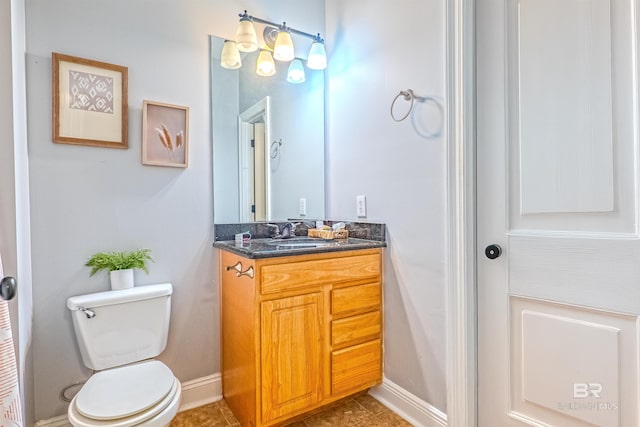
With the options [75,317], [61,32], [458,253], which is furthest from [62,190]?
[458,253]

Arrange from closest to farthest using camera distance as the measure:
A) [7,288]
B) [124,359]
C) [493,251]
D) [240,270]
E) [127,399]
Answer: [7,288], [127,399], [493,251], [124,359], [240,270]

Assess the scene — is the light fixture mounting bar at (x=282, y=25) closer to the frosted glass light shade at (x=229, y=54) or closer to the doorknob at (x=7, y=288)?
the frosted glass light shade at (x=229, y=54)

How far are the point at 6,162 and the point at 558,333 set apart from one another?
2.09 m

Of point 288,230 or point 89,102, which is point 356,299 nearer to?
point 288,230

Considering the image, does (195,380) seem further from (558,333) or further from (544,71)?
(544,71)

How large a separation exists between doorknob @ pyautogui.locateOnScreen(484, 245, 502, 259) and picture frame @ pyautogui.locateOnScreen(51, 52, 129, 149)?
5.81 ft

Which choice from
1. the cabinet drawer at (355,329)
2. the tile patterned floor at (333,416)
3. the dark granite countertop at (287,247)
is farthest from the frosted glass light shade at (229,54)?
the tile patterned floor at (333,416)

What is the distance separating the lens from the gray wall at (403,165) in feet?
5.15

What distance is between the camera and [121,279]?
1.57 metres

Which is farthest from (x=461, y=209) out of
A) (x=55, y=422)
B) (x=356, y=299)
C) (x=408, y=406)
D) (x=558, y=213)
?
(x=55, y=422)

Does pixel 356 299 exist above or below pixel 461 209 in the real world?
below

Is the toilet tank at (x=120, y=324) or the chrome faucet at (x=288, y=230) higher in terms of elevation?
the chrome faucet at (x=288, y=230)

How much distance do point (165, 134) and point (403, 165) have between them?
1266 mm

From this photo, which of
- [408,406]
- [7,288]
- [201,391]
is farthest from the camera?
[201,391]
